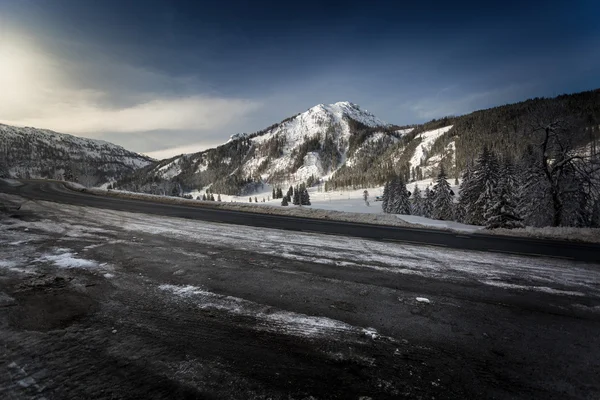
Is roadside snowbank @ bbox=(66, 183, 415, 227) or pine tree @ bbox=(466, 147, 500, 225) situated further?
pine tree @ bbox=(466, 147, 500, 225)

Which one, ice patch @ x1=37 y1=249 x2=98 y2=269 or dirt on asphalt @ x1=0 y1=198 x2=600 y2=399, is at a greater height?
ice patch @ x1=37 y1=249 x2=98 y2=269

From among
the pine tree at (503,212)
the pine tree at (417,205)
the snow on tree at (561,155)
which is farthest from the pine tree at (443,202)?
the snow on tree at (561,155)

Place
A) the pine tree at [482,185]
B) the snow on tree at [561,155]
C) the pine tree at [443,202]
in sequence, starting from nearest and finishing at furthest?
the snow on tree at [561,155]
the pine tree at [482,185]
the pine tree at [443,202]

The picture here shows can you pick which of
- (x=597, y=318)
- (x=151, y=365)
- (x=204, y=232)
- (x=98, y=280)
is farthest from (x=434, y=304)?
(x=204, y=232)

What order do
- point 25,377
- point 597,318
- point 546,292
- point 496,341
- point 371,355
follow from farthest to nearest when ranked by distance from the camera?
1. point 546,292
2. point 597,318
3. point 496,341
4. point 371,355
5. point 25,377

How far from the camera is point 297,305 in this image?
4.51m

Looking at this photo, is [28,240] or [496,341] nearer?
[496,341]

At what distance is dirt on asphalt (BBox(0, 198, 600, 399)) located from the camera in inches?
106

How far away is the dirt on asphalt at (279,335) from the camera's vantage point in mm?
2699

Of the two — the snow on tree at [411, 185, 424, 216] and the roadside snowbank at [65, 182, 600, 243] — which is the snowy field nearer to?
the roadside snowbank at [65, 182, 600, 243]

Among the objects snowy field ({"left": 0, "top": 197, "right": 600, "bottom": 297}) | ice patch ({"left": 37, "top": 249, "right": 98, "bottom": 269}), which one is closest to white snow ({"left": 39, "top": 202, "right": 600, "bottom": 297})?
snowy field ({"left": 0, "top": 197, "right": 600, "bottom": 297})

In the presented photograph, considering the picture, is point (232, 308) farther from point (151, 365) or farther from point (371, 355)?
point (371, 355)

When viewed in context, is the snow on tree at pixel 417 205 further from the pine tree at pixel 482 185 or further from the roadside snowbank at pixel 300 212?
the roadside snowbank at pixel 300 212

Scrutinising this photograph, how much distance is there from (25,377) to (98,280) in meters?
2.82
